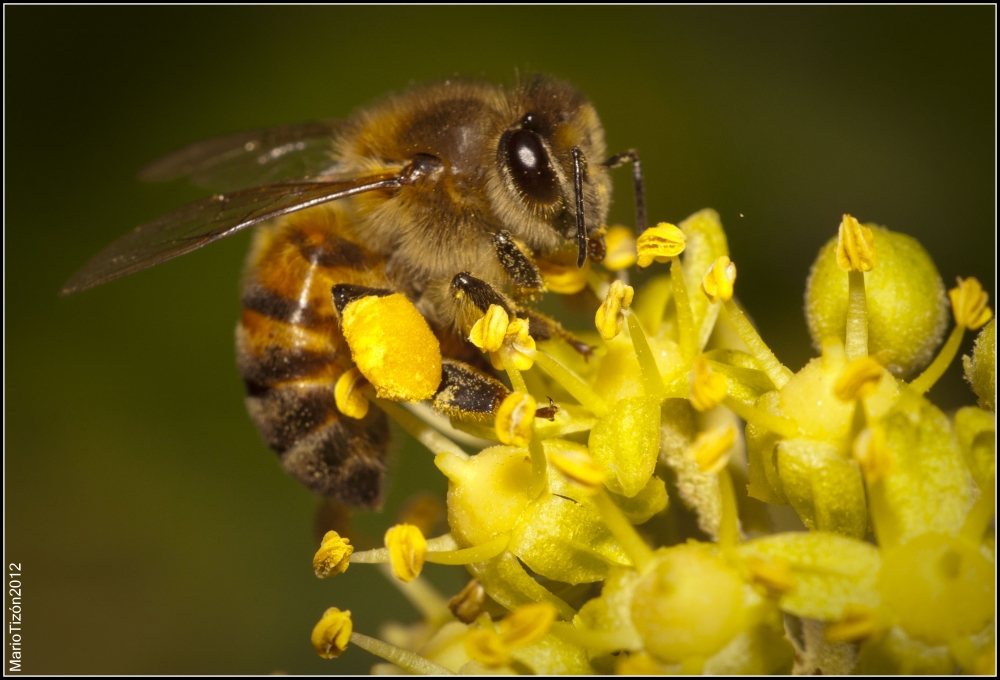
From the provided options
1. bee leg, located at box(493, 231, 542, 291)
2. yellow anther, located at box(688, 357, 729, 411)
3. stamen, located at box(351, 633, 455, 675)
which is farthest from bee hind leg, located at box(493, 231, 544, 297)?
stamen, located at box(351, 633, 455, 675)

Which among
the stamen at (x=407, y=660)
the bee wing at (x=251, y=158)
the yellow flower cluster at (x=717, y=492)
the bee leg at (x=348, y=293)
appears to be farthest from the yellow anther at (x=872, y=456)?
the bee wing at (x=251, y=158)

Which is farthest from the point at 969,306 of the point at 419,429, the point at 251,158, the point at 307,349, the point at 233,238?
the point at 233,238

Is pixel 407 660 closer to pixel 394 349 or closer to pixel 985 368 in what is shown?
pixel 394 349

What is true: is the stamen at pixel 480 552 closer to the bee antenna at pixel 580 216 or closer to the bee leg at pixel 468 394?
the bee leg at pixel 468 394

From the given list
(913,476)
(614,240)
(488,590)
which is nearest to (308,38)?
(614,240)

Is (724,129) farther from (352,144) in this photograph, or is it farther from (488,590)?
(488,590)

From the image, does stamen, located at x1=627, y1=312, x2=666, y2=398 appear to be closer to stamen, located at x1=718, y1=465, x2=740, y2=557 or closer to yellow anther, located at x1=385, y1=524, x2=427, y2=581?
stamen, located at x1=718, y1=465, x2=740, y2=557
